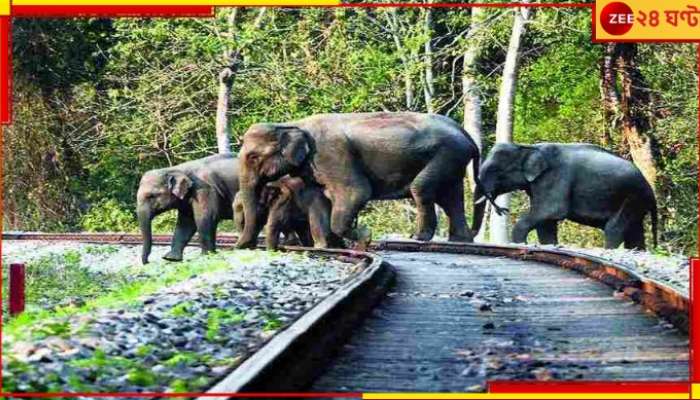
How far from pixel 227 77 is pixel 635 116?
779 cm

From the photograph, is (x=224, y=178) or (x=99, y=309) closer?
(x=99, y=309)

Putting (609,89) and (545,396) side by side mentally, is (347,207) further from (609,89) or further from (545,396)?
(545,396)

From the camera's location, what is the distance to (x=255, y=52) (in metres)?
23.8

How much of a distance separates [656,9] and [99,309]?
281cm

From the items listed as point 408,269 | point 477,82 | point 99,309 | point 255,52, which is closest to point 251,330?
point 99,309

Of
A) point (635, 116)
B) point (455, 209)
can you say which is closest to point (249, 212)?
point (455, 209)

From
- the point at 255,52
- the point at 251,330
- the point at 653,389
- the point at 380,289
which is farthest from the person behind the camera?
the point at 255,52

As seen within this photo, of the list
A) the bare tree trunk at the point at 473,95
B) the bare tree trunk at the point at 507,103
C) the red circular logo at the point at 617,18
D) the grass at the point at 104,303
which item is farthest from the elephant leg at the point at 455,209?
the red circular logo at the point at 617,18

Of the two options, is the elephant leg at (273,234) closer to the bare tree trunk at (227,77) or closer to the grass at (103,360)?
the grass at (103,360)

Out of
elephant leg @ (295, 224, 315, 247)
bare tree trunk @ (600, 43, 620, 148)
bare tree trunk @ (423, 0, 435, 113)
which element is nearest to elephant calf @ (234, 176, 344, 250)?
elephant leg @ (295, 224, 315, 247)

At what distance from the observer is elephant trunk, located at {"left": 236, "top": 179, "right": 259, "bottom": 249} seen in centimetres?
1484

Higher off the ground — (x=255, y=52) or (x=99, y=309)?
(x=255, y=52)

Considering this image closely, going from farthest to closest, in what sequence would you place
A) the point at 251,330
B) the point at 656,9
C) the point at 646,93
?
the point at 646,93, the point at 251,330, the point at 656,9

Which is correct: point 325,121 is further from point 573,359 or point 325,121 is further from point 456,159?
point 573,359
